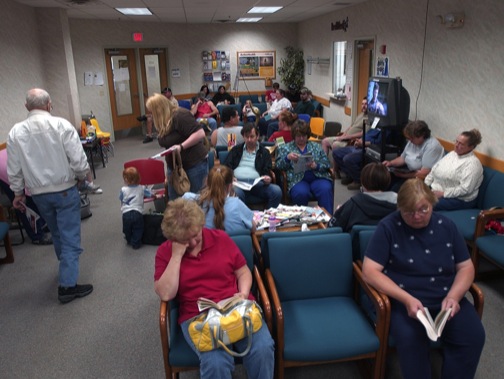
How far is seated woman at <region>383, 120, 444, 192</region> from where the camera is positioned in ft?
16.1

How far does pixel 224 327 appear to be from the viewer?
2117 mm

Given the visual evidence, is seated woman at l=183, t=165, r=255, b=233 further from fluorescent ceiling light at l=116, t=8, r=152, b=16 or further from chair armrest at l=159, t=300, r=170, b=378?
fluorescent ceiling light at l=116, t=8, r=152, b=16

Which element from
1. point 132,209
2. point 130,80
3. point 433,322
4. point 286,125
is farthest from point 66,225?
point 130,80

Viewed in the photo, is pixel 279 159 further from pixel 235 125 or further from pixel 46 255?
pixel 46 255

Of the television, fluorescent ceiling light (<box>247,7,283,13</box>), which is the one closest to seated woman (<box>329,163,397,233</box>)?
the television

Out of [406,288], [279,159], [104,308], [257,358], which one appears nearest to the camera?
[257,358]

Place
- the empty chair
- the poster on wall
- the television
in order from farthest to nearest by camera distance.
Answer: the poster on wall, the television, the empty chair

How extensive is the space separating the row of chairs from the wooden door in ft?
30.2

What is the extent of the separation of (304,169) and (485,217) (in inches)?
73.5

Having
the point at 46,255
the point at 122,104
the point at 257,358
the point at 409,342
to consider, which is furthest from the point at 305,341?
the point at 122,104

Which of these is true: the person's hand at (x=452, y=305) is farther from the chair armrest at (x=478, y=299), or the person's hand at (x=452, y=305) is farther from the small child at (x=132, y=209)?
the small child at (x=132, y=209)

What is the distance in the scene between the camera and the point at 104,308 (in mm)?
3486

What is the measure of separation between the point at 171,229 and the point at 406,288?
133 cm

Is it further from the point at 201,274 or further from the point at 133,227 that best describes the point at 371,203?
the point at 133,227
